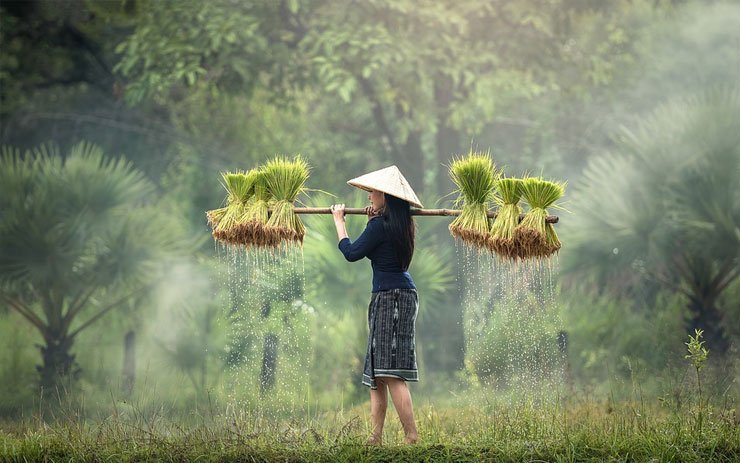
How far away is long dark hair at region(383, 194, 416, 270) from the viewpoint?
559 cm

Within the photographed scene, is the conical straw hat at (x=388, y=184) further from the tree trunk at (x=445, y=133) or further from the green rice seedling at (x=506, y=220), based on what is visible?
the tree trunk at (x=445, y=133)

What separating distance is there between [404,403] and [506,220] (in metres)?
1.46

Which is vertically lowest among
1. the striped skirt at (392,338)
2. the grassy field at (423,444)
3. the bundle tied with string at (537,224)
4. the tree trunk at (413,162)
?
the grassy field at (423,444)

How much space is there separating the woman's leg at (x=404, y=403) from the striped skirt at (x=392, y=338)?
0.06 m

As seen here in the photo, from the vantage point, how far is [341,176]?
619 inches

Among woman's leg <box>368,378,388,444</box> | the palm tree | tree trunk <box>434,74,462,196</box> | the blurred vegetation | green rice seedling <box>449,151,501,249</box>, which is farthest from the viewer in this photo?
tree trunk <box>434,74,462,196</box>

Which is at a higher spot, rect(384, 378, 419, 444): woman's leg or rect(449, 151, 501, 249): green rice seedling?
rect(449, 151, 501, 249): green rice seedling

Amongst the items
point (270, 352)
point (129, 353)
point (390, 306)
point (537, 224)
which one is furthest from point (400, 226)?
point (129, 353)

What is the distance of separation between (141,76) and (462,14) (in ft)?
17.2

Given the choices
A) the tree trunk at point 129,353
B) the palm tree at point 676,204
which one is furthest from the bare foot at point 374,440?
the tree trunk at point 129,353

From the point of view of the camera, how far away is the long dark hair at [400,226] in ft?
18.3

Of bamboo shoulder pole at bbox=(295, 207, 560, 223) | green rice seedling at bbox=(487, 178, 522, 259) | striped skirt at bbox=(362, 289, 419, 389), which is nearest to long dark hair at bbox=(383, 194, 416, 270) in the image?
bamboo shoulder pole at bbox=(295, 207, 560, 223)

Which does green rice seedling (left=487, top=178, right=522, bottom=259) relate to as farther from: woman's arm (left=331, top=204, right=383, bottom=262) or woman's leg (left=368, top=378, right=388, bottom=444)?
woman's leg (left=368, top=378, right=388, bottom=444)

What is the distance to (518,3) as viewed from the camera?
1435cm
